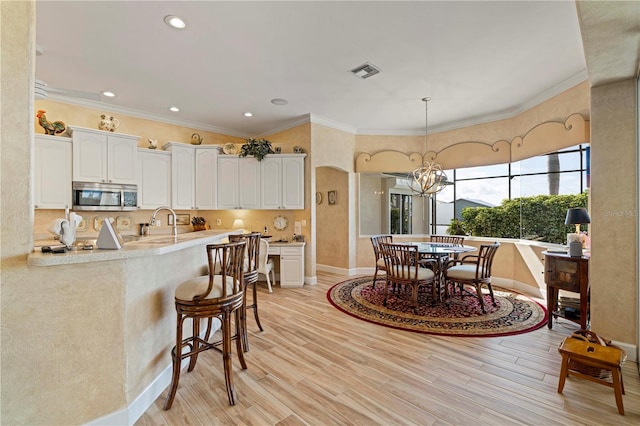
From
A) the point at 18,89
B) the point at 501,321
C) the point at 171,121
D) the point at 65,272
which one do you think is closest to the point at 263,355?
the point at 65,272

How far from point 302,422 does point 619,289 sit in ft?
10.5

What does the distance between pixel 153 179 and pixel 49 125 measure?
1511 millimetres

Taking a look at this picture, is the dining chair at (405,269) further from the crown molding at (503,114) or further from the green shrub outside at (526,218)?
the crown molding at (503,114)

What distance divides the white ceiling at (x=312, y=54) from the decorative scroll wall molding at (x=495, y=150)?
0.56 meters

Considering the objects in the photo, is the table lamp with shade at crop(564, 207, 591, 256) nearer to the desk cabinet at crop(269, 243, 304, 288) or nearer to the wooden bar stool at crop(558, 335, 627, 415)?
the wooden bar stool at crop(558, 335, 627, 415)

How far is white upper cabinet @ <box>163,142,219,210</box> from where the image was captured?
16.9ft

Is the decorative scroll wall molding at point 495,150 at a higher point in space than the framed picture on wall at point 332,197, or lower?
higher

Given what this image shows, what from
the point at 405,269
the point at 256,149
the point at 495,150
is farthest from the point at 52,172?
the point at 495,150

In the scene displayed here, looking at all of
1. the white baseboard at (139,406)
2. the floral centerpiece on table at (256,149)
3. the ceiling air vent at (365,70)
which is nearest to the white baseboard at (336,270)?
the floral centerpiece on table at (256,149)

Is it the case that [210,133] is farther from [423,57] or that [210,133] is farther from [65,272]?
[65,272]

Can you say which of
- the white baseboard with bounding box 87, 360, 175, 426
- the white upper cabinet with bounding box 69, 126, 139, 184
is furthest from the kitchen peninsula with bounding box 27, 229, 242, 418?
the white upper cabinet with bounding box 69, 126, 139, 184

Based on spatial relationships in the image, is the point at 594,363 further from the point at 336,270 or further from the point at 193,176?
the point at 193,176

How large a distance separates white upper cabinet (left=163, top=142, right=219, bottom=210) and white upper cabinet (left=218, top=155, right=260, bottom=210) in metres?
0.14

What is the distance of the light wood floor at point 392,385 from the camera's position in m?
1.86
